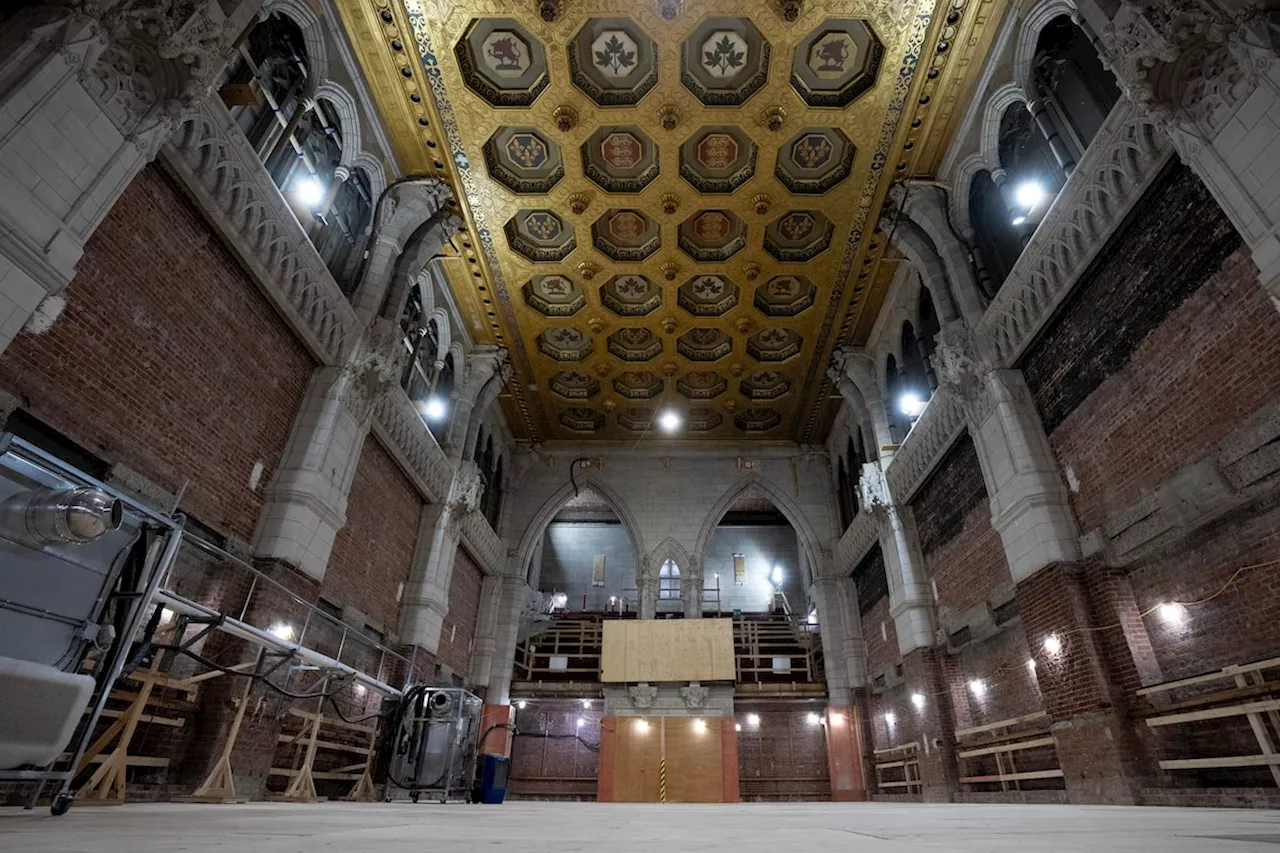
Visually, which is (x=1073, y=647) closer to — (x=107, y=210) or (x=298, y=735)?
(x=298, y=735)

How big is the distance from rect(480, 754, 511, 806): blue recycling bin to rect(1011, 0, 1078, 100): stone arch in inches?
535

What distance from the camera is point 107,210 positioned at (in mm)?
5352

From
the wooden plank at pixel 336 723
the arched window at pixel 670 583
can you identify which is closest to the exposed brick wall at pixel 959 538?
the wooden plank at pixel 336 723

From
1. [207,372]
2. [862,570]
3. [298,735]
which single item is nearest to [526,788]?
[298,735]

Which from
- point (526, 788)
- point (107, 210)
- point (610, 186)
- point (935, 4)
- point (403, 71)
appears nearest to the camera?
point (107, 210)

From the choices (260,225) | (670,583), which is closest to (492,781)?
(260,225)

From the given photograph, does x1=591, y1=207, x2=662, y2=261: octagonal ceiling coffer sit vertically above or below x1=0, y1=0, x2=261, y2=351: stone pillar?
above

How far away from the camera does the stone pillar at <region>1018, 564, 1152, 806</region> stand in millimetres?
6391

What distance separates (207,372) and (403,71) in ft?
19.3

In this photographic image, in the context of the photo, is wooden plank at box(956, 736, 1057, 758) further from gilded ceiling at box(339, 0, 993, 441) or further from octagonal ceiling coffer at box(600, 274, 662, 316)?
octagonal ceiling coffer at box(600, 274, 662, 316)

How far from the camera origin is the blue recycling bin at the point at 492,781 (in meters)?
10.6

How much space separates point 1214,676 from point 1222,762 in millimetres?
722

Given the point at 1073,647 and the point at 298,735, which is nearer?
the point at 1073,647

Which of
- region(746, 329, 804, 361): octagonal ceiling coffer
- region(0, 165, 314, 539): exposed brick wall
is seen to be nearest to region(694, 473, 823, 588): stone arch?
region(746, 329, 804, 361): octagonal ceiling coffer
